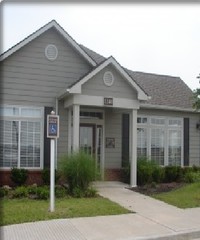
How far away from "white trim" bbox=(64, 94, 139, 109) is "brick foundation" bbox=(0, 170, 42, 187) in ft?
9.17

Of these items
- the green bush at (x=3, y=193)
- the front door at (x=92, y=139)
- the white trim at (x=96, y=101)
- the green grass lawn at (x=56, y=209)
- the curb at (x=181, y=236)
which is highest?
the white trim at (x=96, y=101)

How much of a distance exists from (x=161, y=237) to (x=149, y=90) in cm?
1170

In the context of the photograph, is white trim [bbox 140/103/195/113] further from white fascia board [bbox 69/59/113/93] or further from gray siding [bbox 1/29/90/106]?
white fascia board [bbox 69/59/113/93]

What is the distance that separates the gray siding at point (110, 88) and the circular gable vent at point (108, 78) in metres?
0.11

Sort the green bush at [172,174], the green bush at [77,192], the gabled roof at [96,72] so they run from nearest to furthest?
1. the green bush at [77,192]
2. the gabled roof at [96,72]
3. the green bush at [172,174]

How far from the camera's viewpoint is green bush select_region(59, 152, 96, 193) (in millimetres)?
11781

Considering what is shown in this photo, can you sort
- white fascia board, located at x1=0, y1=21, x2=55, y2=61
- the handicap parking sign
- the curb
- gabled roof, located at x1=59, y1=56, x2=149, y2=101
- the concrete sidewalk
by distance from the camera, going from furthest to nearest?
white fascia board, located at x1=0, y1=21, x2=55, y2=61, gabled roof, located at x1=59, y1=56, x2=149, y2=101, the handicap parking sign, the curb, the concrete sidewalk

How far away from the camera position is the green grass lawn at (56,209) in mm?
8812

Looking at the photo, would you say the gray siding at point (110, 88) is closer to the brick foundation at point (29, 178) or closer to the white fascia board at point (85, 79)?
the white fascia board at point (85, 79)

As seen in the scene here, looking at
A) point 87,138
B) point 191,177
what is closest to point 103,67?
point 87,138

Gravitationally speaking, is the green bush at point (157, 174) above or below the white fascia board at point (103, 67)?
below

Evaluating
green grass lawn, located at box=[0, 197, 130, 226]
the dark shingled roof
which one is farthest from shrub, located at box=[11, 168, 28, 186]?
the dark shingled roof

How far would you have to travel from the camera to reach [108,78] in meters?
14.0

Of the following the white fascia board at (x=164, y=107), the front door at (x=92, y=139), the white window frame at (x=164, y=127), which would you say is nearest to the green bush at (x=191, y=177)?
the white window frame at (x=164, y=127)
